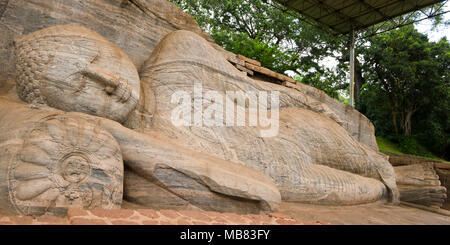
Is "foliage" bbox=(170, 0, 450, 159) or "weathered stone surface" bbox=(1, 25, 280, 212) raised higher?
"foliage" bbox=(170, 0, 450, 159)

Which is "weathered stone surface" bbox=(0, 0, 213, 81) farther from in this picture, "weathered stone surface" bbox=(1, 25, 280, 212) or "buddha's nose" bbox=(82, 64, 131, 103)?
"buddha's nose" bbox=(82, 64, 131, 103)

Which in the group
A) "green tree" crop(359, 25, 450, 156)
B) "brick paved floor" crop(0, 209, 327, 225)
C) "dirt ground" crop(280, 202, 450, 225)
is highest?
"green tree" crop(359, 25, 450, 156)

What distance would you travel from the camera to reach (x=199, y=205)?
216cm

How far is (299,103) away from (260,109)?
81 centimetres

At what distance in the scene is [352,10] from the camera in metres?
9.21

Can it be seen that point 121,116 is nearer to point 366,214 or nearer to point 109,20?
point 109,20

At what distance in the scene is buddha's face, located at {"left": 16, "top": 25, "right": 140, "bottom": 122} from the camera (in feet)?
7.04

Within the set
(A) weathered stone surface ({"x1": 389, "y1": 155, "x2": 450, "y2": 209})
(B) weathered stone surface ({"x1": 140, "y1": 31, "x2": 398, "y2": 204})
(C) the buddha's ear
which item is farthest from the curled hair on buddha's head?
(A) weathered stone surface ({"x1": 389, "y1": 155, "x2": 450, "y2": 209})

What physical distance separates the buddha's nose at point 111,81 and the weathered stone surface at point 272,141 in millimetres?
427

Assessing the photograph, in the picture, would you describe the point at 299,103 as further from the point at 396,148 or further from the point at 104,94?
the point at 396,148

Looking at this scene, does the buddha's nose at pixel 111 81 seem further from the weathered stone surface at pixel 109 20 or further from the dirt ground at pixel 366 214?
the dirt ground at pixel 366 214

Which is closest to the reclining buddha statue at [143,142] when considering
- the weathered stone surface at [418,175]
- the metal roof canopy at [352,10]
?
the weathered stone surface at [418,175]

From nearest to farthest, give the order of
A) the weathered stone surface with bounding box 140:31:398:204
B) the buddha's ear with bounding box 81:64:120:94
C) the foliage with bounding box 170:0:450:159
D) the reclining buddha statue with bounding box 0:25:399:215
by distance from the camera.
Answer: the reclining buddha statue with bounding box 0:25:399:215, the buddha's ear with bounding box 81:64:120:94, the weathered stone surface with bounding box 140:31:398:204, the foliage with bounding box 170:0:450:159

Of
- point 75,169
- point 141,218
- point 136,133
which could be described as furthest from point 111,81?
point 141,218
